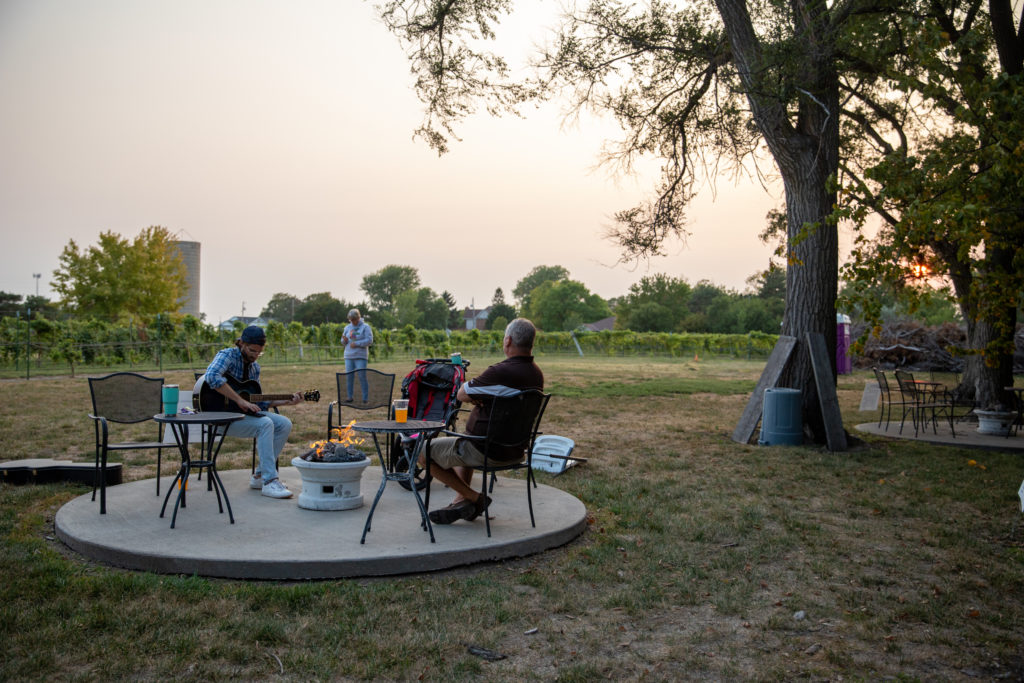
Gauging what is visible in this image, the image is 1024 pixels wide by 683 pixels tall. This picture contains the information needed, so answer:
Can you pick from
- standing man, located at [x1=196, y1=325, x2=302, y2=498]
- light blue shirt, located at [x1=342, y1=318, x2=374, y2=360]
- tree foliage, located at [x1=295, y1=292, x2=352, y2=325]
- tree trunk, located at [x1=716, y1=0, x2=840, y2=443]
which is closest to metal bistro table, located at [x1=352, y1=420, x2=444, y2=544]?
standing man, located at [x1=196, y1=325, x2=302, y2=498]

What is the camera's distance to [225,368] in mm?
5160

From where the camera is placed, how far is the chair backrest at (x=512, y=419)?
4.26m

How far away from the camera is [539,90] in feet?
38.5

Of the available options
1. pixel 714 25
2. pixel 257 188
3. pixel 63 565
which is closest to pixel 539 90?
pixel 714 25

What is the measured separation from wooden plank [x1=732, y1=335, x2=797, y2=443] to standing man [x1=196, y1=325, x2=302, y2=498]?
20.7 ft

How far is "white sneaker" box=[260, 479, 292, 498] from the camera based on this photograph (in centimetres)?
509

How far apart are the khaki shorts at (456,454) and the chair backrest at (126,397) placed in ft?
6.41

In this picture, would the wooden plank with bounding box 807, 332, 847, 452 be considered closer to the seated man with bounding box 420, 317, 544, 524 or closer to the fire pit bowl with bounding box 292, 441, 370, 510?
the seated man with bounding box 420, 317, 544, 524

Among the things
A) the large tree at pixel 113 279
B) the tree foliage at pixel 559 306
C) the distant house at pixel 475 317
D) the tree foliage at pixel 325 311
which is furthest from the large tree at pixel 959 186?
the distant house at pixel 475 317

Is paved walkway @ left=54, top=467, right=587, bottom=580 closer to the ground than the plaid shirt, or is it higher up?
closer to the ground

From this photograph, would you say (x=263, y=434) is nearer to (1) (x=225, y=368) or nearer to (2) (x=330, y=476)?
(1) (x=225, y=368)

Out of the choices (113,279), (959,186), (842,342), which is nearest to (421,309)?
(113,279)

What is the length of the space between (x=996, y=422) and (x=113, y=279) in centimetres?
3804

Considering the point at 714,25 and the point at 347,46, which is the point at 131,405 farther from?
the point at 714,25
